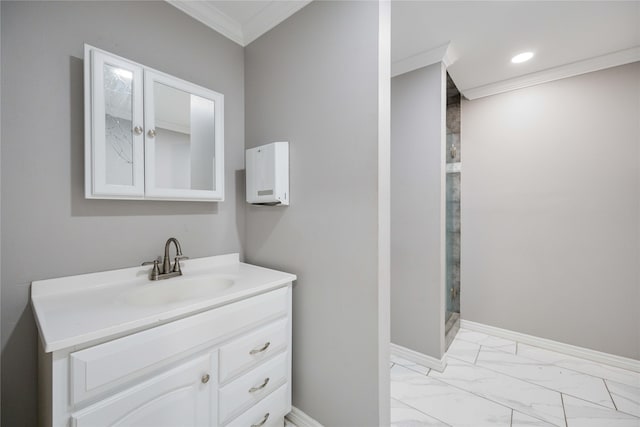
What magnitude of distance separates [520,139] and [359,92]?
205 cm

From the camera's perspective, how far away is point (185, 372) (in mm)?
963

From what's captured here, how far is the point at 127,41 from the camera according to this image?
4.39 feet

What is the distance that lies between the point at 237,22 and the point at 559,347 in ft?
12.0

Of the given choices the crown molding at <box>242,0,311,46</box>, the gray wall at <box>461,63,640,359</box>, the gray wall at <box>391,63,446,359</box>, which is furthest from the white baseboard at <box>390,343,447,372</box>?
the crown molding at <box>242,0,311,46</box>

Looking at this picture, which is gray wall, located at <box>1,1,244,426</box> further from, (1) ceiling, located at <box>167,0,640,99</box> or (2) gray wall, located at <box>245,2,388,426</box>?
(2) gray wall, located at <box>245,2,388,426</box>

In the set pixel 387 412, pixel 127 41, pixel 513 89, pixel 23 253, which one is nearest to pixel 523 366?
pixel 387 412

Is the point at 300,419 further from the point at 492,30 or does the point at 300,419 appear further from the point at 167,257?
the point at 492,30

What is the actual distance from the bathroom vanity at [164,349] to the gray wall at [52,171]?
0.11 m

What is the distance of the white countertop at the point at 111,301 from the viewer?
2.57ft

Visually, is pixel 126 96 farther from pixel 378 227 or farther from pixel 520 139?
pixel 520 139

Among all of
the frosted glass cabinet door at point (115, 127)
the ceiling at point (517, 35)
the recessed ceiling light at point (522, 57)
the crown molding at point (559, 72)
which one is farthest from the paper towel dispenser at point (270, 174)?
the crown molding at point (559, 72)

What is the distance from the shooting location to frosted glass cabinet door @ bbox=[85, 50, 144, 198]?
114cm

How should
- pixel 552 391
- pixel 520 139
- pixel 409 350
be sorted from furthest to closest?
pixel 520 139 → pixel 409 350 → pixel 552 391

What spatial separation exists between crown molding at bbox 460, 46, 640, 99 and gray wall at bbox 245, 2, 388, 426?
1.95m
